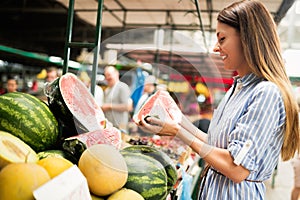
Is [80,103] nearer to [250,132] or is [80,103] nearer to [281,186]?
[250,132]

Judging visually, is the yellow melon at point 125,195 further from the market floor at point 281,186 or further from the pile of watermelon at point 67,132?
the market floor at point 281,186

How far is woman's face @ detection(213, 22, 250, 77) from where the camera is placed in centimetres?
134

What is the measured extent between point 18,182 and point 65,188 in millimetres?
107

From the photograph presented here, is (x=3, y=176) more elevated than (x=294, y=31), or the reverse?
(x=294, y=31)

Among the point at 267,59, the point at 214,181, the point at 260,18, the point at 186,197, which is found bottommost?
the point at 186,197

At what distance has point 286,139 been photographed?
1333 millimetres

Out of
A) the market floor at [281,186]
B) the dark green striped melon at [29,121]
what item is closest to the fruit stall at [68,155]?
the dark green striped melon at [29,121]

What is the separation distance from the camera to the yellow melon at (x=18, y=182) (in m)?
0.76

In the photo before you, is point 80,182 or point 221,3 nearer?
point 80,182

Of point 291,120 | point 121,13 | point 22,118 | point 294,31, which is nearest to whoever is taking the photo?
point 22,118

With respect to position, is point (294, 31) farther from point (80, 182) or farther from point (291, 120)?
point (80, 182)

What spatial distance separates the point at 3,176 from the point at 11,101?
456 millimetres

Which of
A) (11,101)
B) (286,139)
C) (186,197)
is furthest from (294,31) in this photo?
(11,101)

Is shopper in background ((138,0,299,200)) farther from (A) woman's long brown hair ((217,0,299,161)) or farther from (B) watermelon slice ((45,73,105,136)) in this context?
(B) watermelon slice ((45,73,105,136))
